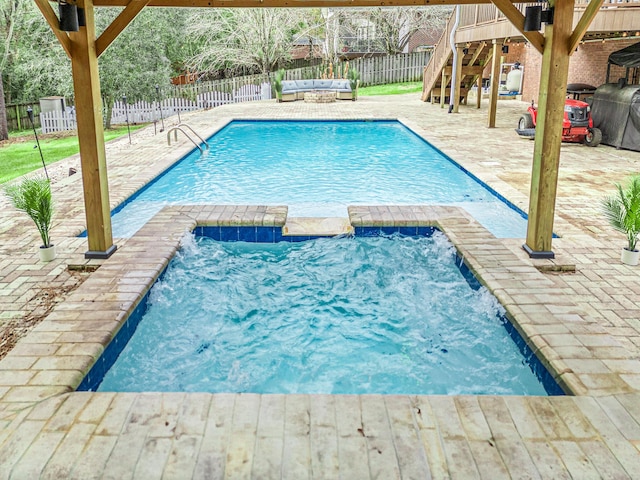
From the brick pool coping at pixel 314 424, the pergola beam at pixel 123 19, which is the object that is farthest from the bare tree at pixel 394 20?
the brick pool coping at pixel 314 424

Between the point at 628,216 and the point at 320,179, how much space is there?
5.57 metres

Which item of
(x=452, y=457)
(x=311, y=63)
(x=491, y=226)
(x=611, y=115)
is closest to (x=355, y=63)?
(x=311, y=63)

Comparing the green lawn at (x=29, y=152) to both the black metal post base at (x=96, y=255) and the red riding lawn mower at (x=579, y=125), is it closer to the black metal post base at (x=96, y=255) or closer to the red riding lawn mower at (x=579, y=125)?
the black metal post base at (x=96, y=255)

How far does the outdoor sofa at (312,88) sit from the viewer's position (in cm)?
2131

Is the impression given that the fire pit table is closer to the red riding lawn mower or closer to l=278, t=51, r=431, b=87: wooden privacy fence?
l=278, t=51, r=431, b=87: wooden privacy fence

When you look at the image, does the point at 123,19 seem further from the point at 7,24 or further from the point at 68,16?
the point at 7,24

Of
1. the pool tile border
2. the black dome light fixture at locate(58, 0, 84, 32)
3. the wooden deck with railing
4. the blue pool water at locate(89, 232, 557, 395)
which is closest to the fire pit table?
the wooden deck with railing

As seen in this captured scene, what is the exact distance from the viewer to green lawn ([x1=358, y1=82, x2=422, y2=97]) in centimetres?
2495

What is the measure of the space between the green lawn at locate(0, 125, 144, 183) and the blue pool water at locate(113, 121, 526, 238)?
301cm

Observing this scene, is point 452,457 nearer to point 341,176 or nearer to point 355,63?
point 341,176

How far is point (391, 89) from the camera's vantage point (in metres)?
26.0

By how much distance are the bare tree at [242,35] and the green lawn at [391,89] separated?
13.4ft

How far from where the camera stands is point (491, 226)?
21.9 feet

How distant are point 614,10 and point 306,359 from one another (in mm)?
8438
